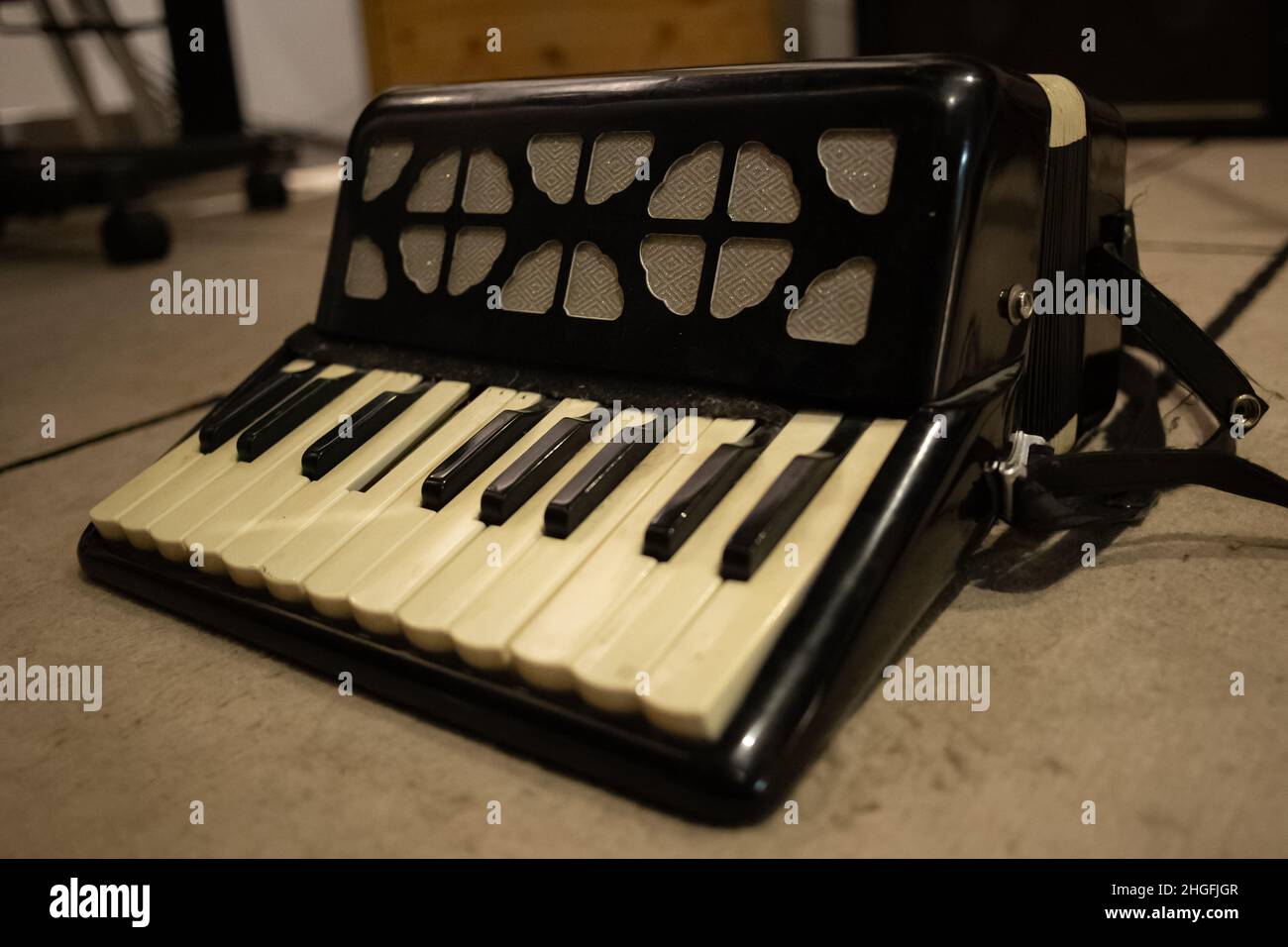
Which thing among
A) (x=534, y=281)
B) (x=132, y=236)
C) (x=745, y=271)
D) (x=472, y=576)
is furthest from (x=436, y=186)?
(x=132, y=236)

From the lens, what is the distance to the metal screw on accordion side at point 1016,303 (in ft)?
2.73

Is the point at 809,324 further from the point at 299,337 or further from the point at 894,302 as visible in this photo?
the point at 299,337

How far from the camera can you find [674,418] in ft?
2.90

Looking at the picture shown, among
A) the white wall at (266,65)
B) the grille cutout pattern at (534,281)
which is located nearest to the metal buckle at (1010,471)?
the grille cutout pattern at (534,281)

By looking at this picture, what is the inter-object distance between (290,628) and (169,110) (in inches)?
170

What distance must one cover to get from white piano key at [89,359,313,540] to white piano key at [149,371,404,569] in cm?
5

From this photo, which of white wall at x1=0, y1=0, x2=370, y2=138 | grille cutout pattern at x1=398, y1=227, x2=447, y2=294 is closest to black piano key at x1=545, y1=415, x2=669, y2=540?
grille cutout pattern at x1=398, y1=227, x2=447, y2=294

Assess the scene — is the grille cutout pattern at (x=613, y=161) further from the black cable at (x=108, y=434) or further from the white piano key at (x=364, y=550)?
the black cable at (x=108, y=434)

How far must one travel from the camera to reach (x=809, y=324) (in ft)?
2.76

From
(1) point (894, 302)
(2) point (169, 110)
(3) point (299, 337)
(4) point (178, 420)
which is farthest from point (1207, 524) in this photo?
(2) point (169, 110)

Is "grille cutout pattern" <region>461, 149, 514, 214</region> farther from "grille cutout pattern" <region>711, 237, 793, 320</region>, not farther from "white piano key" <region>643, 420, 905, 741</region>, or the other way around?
"white piano key" <region>643, 420, 905, 741</region>

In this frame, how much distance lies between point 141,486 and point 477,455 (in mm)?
349

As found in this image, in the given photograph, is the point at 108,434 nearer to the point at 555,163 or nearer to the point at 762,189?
the point at 555,163

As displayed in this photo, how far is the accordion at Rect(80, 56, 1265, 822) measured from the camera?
2.22 ft
